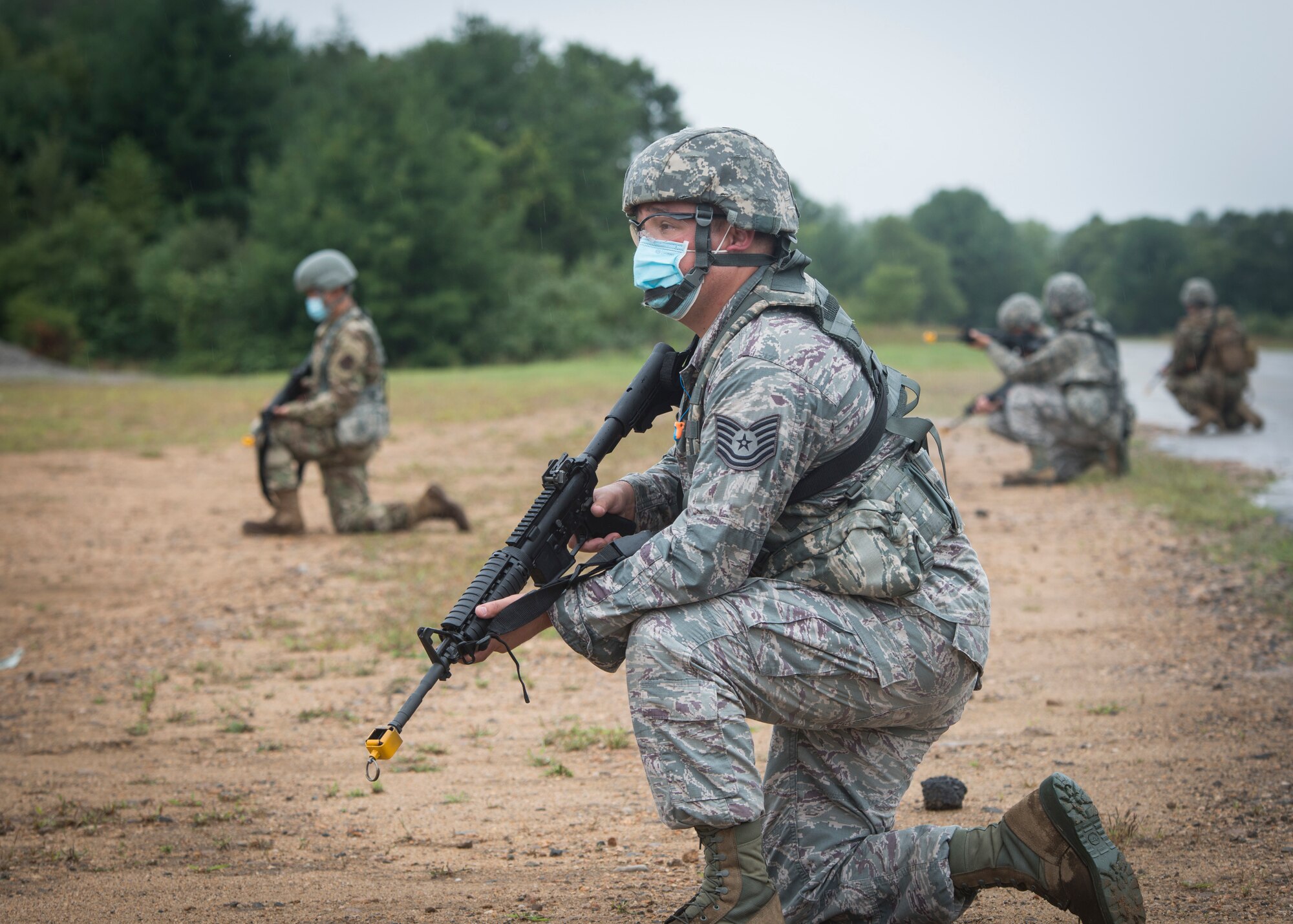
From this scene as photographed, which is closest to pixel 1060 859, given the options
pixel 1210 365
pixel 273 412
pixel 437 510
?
pixel 437 510

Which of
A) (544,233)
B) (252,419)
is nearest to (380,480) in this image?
A: (252,419)

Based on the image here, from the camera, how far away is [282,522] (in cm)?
1021

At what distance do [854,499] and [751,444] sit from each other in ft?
1.27

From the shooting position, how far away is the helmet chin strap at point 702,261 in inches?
128

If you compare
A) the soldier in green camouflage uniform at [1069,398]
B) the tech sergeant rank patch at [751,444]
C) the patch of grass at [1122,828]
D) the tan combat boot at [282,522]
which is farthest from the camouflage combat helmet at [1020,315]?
the tech sergeant rank patch at [751,444]

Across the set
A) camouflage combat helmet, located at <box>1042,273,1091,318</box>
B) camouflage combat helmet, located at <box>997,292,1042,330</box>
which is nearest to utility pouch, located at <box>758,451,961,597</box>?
camouflage combat helmet, located at <box>1042,273,1091,318</box>

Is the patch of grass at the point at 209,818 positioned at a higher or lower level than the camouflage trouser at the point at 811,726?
lower

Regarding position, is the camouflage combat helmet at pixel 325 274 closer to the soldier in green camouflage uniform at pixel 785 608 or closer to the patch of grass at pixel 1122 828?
the soldier in green camouflage uniform at pixel 785 608

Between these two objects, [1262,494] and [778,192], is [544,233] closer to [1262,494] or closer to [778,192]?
[1262,494]

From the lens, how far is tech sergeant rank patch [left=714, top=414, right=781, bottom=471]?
293 centimetres

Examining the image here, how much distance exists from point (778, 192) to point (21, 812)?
3.33 metres

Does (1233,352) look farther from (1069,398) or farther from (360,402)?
(360,402)

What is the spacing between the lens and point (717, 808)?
9.56 feet

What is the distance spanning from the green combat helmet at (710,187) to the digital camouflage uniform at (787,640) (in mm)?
126
